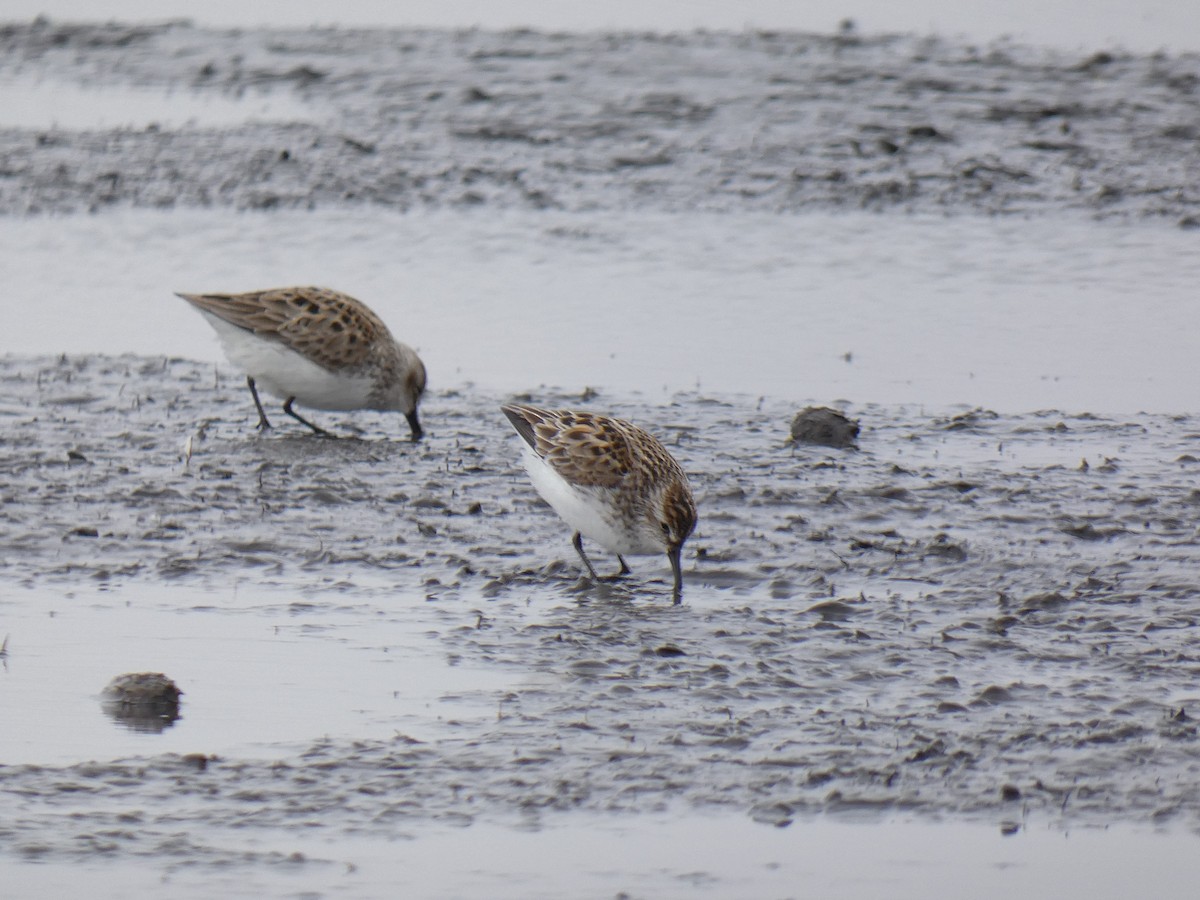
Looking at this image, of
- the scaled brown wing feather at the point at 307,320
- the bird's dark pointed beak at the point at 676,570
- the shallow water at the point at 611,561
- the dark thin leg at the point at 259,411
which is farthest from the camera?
the dark thin leg at the point at 259,411

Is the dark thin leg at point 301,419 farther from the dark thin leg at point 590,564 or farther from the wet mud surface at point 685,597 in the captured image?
the dark thin leg at point 590,564

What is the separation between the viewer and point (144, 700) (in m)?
6.39

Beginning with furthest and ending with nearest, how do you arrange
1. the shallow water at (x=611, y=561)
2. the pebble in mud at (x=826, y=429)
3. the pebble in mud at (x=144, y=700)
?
the pebble in mud at (x=826, y=429), the pebble in mud at (x=144, y=700), the shallow water at (x=611, y=561)

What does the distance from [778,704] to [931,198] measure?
9575mm

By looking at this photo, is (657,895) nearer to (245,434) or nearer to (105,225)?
(245,434)

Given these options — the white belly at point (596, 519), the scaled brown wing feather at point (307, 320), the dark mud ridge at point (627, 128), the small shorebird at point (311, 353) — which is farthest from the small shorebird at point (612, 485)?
the dark mud ridge at point (627, 128)

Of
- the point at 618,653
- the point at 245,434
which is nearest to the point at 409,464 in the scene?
the point at 245,434

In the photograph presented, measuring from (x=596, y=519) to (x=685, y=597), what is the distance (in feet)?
1.65

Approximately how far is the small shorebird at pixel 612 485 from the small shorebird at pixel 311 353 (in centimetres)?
217

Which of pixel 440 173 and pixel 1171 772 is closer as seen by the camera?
pixel 1171 772

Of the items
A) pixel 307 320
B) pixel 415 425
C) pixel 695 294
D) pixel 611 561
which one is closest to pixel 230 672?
pixel 611 561

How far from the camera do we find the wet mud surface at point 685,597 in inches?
225

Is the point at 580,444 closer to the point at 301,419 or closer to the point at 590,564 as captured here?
the point at 590,564

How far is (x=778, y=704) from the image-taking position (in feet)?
21.3
